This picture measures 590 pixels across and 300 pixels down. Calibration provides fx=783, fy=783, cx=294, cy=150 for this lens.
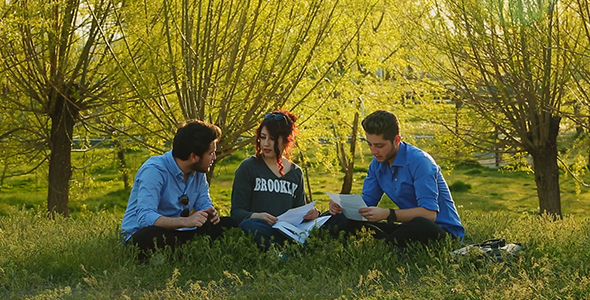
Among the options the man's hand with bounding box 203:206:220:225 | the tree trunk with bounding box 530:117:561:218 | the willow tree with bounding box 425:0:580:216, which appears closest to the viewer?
the man's hand with bounding box 203:206:220:225

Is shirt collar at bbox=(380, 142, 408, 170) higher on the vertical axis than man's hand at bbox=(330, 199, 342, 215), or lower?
higher

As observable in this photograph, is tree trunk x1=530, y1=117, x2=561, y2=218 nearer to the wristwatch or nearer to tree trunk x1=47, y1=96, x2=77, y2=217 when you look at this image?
the wristwatch

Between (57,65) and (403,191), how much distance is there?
4.71 metres

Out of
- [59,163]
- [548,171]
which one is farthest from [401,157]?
[59,163]

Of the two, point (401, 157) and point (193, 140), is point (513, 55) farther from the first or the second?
point (193, 140)

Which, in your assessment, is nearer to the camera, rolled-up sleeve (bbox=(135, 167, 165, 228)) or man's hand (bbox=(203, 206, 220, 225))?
rolled-up sleeve (bbox=(135, 167, 165, 228))

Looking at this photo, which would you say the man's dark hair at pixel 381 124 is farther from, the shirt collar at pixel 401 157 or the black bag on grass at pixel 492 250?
the black bag on grass at pixel 492 250

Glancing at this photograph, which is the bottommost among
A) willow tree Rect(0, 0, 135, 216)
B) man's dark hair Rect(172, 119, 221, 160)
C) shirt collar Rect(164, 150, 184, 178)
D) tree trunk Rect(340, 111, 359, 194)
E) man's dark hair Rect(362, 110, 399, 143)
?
tree trunk Rect(340, 111, 359, 194)

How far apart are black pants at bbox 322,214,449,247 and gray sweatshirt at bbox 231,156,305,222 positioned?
1.53ft

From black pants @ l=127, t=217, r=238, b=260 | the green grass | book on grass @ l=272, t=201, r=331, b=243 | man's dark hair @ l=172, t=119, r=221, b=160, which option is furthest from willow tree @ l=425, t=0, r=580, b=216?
black pants @ l=127, t=217, r=238, b=260

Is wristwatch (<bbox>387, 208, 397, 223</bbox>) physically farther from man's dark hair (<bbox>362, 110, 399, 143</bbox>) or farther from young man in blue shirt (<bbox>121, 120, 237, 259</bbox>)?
young man in blue shirt (<bbox>121, 120, 237, 259</bbox>)

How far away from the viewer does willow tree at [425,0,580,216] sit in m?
7.54

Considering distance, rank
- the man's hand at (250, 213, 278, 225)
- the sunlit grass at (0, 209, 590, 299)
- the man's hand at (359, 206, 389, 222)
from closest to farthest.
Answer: the sunlit grass at (0, 209, 590, 299), the man's hand at (359, 206, 389, 222), the man's hand at (250, 213, 278, 225)

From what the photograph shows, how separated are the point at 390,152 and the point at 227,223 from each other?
1.33 m
